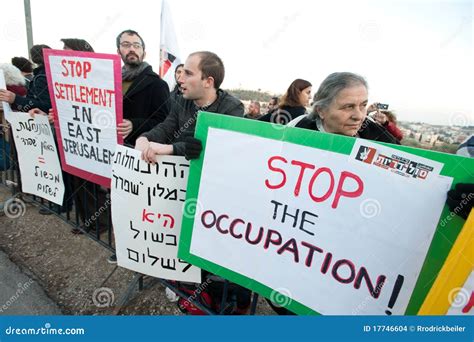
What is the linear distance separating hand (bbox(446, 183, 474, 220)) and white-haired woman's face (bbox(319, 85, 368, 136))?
0.69 metres

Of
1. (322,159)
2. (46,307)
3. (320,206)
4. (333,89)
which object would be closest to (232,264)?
(320,206)

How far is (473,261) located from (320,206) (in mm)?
532

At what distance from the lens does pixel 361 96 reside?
1.54m

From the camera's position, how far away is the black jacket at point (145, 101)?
2571 mm

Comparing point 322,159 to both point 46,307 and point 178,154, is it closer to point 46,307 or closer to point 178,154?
point 178,154

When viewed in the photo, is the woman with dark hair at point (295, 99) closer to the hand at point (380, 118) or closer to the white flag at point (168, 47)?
the hand at point (380, 118)

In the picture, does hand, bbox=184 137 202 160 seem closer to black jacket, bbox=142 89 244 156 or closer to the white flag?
black jacket, bbox=142 89 244 156

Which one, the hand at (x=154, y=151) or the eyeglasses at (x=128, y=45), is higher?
the eyeglasses at (x=128, y=45)

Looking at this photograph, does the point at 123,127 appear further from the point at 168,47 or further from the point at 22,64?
the point at 22,64

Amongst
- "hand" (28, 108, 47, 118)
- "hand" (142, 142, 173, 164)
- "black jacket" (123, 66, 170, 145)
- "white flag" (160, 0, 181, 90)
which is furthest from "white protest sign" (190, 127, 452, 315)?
"white flag" (160, 0, 181, 90)

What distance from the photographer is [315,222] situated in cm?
122

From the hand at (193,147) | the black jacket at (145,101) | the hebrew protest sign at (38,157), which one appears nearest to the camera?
the hand at (193,147)

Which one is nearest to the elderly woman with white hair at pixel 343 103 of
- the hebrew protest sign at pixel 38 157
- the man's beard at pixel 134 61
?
the man's beard at pixel 134 61

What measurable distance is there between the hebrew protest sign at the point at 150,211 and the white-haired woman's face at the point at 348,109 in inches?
36.1
